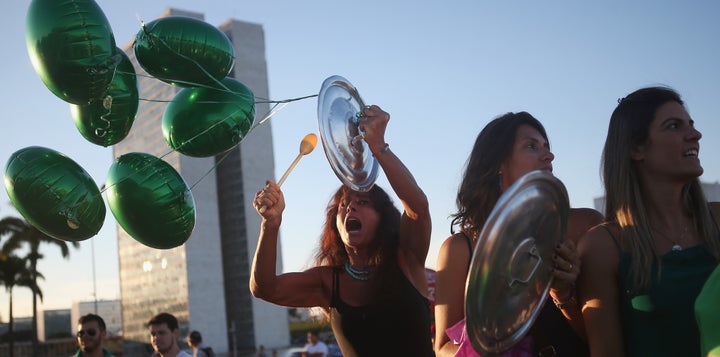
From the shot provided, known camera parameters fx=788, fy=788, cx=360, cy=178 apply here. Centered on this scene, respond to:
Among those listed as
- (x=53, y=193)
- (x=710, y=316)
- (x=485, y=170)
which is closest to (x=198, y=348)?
(x=53, y=193)

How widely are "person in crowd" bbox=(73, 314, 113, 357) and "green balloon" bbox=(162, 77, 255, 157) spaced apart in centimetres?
394

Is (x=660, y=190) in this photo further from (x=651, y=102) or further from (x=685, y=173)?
(x=651, y=102)

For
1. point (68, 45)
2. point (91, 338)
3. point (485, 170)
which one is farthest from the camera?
point (91, 338)

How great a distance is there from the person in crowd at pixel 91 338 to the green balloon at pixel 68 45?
175 inches

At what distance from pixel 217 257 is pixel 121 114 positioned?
80195mm

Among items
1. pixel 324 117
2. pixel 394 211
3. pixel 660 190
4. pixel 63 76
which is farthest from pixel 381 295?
pixel 63 76

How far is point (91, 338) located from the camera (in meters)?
7.39

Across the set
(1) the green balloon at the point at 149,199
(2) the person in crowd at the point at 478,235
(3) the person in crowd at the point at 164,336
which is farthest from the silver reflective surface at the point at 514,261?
(3) the person in crowd at the point at 164,336

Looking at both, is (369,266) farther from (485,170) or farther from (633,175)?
(633,175)

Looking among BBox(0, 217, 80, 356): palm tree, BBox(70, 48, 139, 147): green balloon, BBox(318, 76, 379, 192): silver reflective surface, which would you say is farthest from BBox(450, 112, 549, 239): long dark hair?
BBox(0, 217, 80, 356): palm tree

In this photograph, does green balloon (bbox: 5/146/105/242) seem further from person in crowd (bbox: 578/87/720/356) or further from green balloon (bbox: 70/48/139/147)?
person in crowd (bbox: 578/87/720/356)

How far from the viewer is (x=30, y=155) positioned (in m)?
3.57

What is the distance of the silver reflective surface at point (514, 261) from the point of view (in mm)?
2090

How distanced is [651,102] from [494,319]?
41.1 inches
